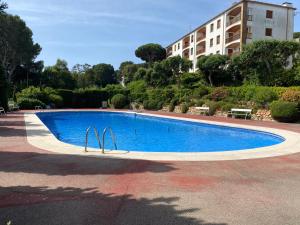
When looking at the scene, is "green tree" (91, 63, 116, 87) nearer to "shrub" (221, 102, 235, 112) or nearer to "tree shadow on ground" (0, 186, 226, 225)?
"shrub" (221, 102, 235, 112)

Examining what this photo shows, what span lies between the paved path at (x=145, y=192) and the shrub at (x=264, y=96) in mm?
14295

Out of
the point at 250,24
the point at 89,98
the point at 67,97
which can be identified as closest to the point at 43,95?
the point at 67,97

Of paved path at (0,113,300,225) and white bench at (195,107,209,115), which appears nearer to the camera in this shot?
paved path at (0,113,300,225)

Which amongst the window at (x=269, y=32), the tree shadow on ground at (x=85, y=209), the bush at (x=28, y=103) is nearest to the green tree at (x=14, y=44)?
the bush at (x=28, y=103)

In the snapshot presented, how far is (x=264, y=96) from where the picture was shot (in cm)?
2144

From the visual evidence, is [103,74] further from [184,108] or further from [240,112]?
[240,112]

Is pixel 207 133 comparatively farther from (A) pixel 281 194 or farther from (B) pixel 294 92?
(A) pixel 281 194

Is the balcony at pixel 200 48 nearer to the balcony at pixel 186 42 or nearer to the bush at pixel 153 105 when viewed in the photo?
the balcony at pixel 186 42

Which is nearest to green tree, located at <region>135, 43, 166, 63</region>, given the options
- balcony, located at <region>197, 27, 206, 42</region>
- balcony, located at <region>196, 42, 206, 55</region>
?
balcony, located at <region>197, 27, 206, 42</region>

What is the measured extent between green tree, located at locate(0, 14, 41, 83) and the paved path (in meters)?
40.8

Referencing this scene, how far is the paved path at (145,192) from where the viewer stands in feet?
13.6

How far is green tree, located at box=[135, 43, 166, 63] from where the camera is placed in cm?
6147

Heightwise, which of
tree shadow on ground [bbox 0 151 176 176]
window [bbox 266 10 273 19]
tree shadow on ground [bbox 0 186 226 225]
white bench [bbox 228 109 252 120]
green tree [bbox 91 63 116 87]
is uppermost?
window [bbox 266 10 273 19]

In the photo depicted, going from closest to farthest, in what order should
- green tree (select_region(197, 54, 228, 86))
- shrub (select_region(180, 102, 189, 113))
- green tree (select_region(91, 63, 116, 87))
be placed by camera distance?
1. shrub (select_region(180, 102, 189, 113))
2. green tree (select_region(197, 54, 228, 86))
3. green tree (select_region(91, 63, 116, 87))
